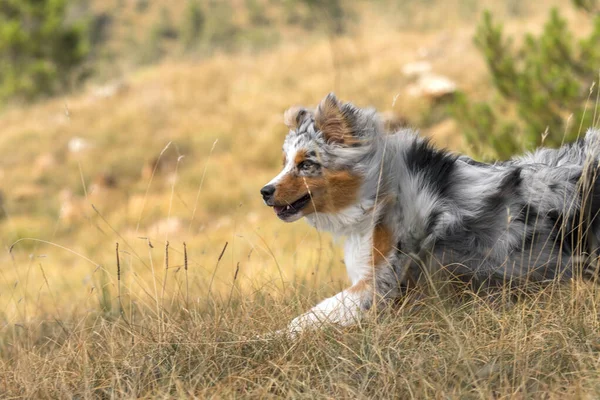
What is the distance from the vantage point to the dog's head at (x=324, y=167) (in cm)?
351

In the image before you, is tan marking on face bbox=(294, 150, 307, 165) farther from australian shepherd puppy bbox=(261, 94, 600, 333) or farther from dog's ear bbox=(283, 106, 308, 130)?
dog's ear bbox=(283, 106, 308, 130)

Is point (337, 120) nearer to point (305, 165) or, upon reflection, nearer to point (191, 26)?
point (305, 165)

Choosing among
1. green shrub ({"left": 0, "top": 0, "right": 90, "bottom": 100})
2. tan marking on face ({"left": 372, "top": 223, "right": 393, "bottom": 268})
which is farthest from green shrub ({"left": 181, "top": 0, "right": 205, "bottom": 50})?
tan marking on face ({"left": 372, "top": 223, "right": 393, "bottom": 268})

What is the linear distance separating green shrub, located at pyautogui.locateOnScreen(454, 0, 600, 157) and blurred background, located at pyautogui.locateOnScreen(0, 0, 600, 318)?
0.02 metres

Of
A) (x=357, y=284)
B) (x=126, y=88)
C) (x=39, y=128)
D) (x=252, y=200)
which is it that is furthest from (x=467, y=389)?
(x=126, y=88)

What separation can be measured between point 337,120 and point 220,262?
5.21m

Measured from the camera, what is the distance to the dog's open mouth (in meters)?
3.55

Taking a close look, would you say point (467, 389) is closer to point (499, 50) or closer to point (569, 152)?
point (569, 152)

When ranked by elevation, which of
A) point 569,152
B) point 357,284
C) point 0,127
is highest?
point 569,152

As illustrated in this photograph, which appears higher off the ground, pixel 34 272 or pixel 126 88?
pixel 126 88

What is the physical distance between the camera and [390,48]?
759 inches

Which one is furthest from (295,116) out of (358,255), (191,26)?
(191,26)

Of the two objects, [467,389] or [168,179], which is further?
[168,179]

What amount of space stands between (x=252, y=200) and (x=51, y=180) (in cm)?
530
